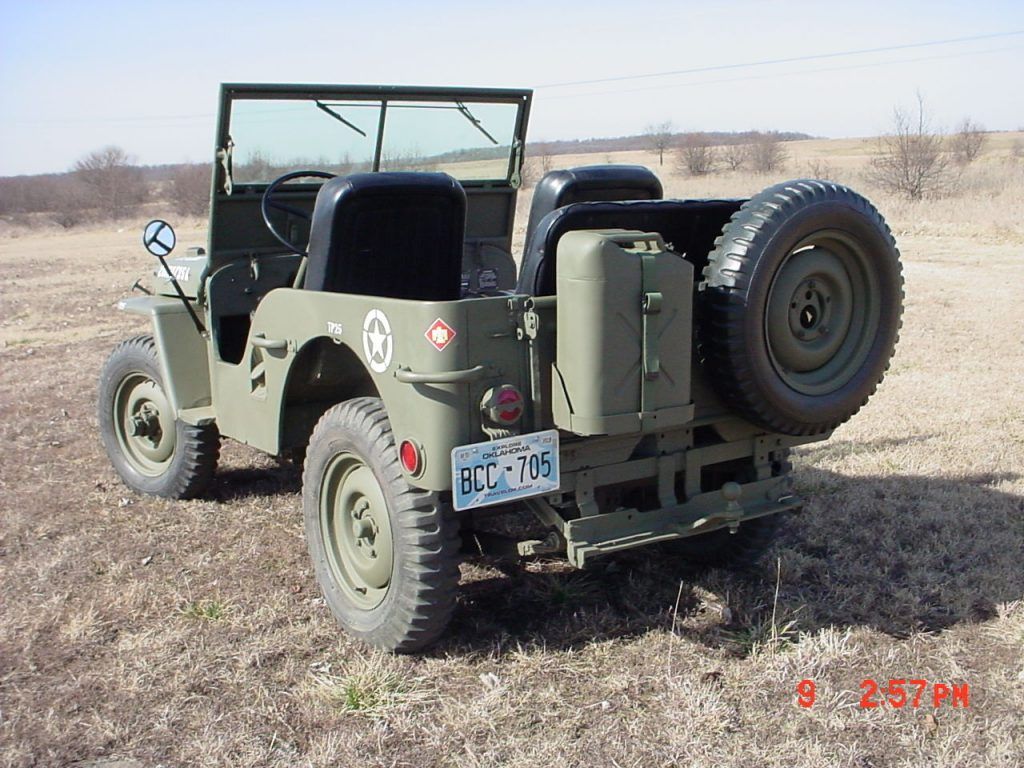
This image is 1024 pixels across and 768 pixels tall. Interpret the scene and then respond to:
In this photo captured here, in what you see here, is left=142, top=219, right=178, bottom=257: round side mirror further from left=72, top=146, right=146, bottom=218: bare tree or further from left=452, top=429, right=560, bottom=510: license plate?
left=72, top=146, right=146, bottom=218: bare tree

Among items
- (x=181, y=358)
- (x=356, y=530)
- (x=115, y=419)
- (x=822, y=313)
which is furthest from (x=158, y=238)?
(x=822, y=313)

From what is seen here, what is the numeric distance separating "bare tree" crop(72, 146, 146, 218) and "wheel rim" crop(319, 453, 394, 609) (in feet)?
150

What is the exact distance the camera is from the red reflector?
3211mm

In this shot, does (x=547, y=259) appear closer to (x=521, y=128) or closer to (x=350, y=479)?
(x=350, y=479)

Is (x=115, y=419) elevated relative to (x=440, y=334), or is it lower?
lower

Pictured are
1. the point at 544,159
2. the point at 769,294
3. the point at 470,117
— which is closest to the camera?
the point at 769,294

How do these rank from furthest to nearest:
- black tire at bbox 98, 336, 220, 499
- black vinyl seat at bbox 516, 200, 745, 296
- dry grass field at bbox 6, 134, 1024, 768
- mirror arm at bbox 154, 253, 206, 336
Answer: black tire at bbox 98, 336, 220, 499
mirror arm at bbox 154, 253, 206, 336
black vinyl seat at bbox 516, 200, 745, 296
dry grass field at bbox 6, 134, 1024, 768

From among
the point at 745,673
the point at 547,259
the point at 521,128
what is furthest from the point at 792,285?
the point at 521,128

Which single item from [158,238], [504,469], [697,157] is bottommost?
[504,469]

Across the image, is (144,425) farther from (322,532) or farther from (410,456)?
(410,456)

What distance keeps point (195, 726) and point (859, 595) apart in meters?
2.45

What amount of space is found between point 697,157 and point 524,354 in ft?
135
